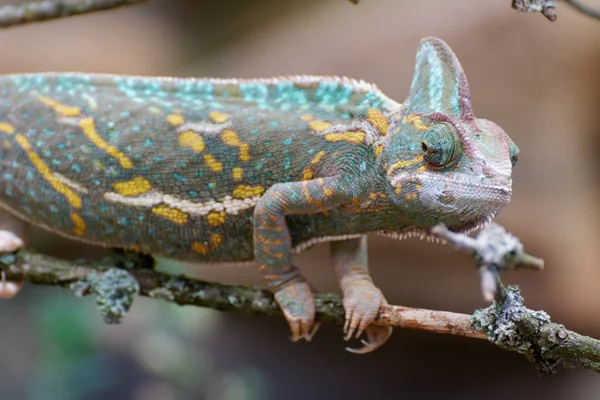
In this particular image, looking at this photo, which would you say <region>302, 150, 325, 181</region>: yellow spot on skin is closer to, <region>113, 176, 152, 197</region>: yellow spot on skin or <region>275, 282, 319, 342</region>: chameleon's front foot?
<region>275, 282, 319, 342</region>: chameleon's front foot

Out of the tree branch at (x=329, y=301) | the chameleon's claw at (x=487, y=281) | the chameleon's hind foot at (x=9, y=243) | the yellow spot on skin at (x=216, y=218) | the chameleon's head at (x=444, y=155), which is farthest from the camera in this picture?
the chameleon's hind foot at (x=9, y=243)

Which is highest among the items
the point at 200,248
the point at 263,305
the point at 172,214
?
the point at 172,214

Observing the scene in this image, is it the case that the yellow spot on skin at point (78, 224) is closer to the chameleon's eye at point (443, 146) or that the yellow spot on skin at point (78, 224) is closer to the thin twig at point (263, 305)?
the thin twig at point (263, 305)

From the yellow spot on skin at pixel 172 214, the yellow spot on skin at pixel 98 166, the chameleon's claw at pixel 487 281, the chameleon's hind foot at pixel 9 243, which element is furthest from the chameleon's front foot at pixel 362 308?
the chameleon's hind foot at pixel 9 243

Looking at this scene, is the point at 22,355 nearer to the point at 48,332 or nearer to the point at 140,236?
the point at 48,332

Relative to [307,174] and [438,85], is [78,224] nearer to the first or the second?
[307,174]

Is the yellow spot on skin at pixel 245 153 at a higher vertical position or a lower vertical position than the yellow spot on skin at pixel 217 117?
lower


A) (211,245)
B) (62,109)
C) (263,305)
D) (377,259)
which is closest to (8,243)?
(62,109)
